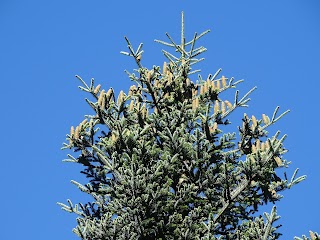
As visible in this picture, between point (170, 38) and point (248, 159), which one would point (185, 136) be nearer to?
point (248, 159)

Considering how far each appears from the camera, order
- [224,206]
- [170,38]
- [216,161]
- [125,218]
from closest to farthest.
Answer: [125,218]
[224,206]
[216,161]
[170,38]

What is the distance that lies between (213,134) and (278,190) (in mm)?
1653

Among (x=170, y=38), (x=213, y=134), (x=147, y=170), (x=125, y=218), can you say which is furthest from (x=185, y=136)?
(x=170, y=38)

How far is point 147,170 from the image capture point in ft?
30.2

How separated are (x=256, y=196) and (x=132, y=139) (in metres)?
2.64

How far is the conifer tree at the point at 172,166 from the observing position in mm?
9172

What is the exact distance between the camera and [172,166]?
9.78 metres

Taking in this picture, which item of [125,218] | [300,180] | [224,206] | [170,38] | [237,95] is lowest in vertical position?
[125,218]

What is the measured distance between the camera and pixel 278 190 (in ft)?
33.9

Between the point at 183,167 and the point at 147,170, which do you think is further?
the point at 183,167

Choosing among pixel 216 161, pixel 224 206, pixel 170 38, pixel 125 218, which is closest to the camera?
pixel 125 218

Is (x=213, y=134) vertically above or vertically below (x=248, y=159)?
above

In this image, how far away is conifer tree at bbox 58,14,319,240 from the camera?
9172 millimetres

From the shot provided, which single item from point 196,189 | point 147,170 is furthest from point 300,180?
point 147,170
